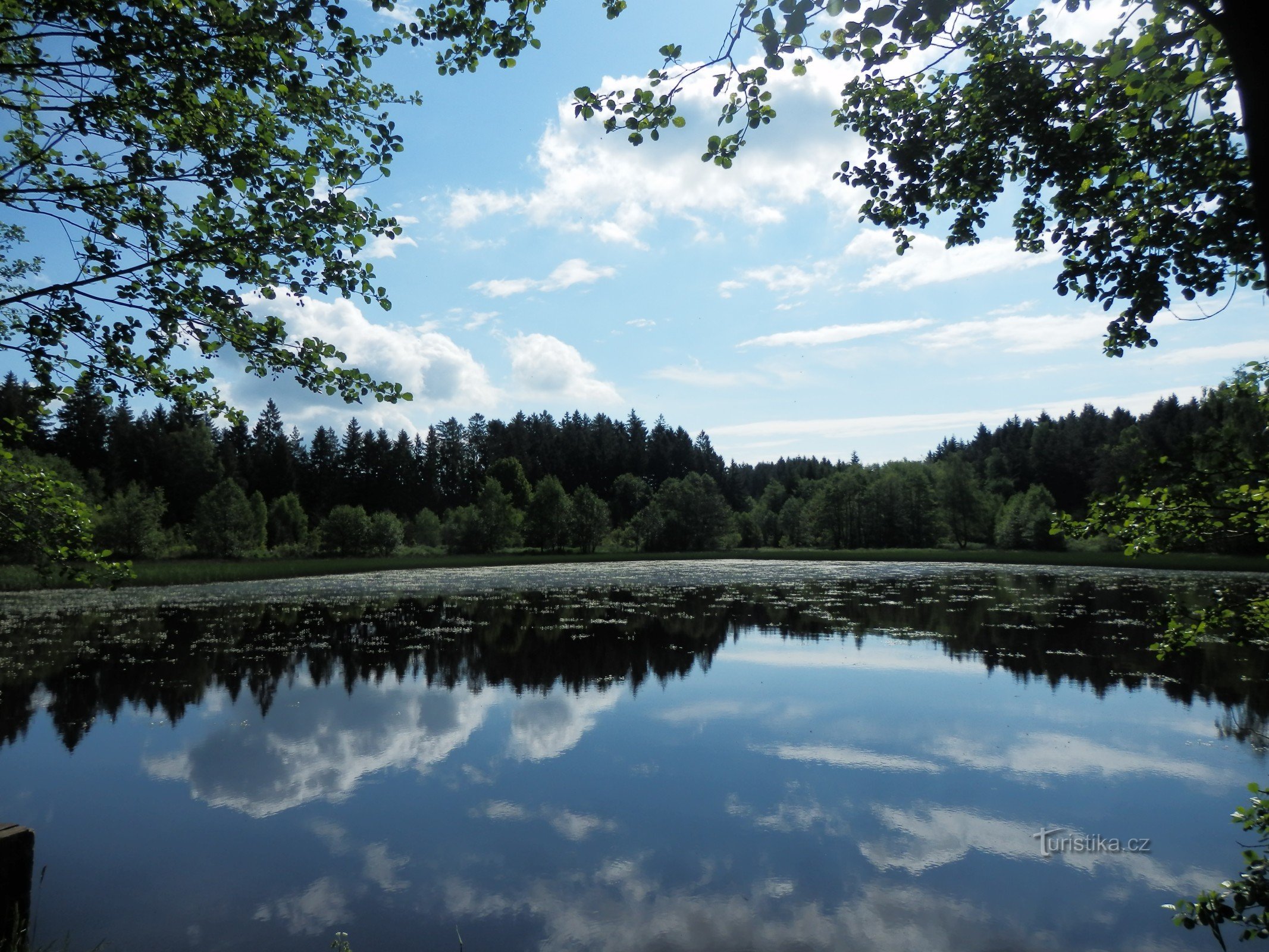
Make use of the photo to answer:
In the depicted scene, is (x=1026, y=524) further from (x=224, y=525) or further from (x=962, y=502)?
(x=224, y=525)

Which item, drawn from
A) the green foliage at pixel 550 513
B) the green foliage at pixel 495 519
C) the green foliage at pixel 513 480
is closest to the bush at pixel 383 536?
the green foliage at pixel 495 519

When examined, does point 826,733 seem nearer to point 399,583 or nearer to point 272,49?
point 272,49

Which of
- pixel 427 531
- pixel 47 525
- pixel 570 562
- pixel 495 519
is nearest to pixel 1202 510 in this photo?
pixel 47 525

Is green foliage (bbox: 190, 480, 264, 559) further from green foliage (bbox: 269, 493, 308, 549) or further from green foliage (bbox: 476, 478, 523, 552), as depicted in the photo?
green foliage (bbox: 476, 478, 523, 552)

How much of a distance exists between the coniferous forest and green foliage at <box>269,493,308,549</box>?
0.19m

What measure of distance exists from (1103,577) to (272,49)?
170 ft

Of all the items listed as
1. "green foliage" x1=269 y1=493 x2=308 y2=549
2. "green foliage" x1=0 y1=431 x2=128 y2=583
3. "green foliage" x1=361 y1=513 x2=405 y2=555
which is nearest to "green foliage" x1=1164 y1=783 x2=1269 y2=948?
"green foliage" x1=0 y1=431 x2=128 y2=583

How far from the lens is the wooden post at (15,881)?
5.65m

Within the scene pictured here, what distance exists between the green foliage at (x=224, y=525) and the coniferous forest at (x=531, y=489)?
0.52ft

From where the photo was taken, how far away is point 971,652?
1941 centimetres

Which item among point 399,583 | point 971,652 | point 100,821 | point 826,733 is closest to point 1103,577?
point 971,652

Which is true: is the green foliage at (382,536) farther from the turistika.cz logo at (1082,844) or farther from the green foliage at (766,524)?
the turistika.cz logo at (1082,844)

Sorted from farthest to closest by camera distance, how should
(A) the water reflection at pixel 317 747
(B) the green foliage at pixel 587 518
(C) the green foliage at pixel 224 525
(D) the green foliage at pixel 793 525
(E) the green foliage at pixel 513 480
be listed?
(D) the green foliage at pixel 793 525 → (E) the green foliage at pixel 513 480 → (B) the green foliage at pixel 587 518 → (C) the green foliage at pixel 224 525 → (A) the water reflection at pixel 317 747

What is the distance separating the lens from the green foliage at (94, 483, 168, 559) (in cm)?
5947
